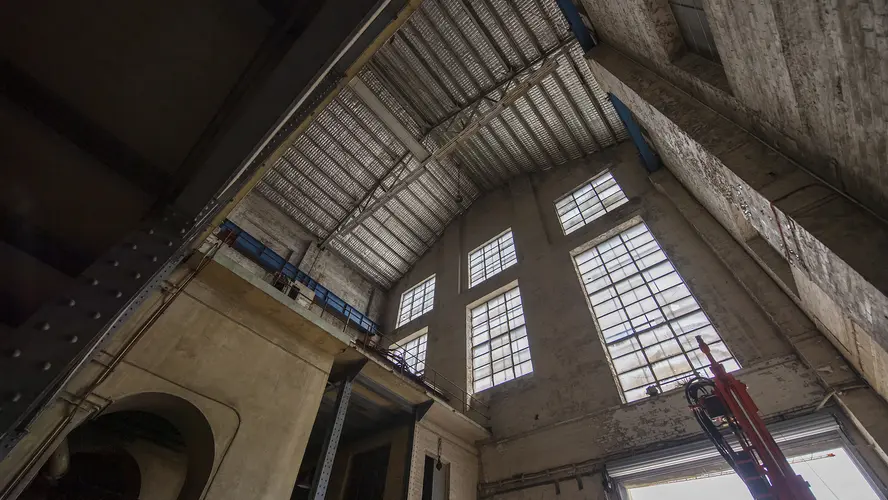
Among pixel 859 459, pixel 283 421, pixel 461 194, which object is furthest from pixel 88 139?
pixel 461 194

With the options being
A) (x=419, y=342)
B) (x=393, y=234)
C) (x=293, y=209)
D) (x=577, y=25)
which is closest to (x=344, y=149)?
(x=293, y=209)

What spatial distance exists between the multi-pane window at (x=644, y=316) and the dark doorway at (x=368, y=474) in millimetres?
5497

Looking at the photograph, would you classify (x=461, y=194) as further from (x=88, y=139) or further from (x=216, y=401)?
(x=88, y=139)

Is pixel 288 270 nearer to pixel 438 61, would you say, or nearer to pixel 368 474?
pixel 368 474

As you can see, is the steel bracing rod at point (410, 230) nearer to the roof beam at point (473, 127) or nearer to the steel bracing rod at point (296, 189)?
the roof beam at point (473, 127)

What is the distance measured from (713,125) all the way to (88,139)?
6.04 m

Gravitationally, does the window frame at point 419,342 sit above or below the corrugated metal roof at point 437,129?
below

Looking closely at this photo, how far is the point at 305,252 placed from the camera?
49.8ft

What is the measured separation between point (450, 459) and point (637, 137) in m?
9.11

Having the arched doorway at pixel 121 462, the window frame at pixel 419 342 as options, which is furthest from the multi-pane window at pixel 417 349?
the arched doorway at pixel 121 462

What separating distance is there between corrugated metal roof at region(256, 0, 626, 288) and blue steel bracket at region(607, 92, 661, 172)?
3.29 metres

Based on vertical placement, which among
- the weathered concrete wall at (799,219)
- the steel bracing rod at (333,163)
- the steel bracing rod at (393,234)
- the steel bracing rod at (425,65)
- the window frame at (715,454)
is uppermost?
the steel bracing rod at (425,65)

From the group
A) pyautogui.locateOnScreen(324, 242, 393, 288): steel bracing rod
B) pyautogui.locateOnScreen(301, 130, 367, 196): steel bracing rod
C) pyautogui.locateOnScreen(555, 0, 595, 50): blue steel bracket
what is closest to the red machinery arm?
pyautogui.locateOnScreen(555, 0, 595, 50): blue steel bracket

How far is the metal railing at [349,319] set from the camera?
7.57 m
